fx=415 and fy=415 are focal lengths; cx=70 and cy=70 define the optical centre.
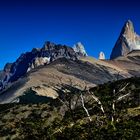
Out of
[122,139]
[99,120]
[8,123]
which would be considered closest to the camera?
[122,139]

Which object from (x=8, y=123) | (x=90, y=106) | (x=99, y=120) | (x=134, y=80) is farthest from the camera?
(x=134, y=80)

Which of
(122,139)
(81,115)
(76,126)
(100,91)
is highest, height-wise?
(100,91)

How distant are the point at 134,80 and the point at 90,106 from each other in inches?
957

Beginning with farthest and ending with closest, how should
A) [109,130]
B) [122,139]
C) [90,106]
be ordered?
[90,106], [109,130], [122,139]

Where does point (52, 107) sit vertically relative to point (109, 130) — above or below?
above

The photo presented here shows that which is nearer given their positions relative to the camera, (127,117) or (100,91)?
(127,117)

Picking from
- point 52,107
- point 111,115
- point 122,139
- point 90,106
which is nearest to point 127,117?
point 111,115

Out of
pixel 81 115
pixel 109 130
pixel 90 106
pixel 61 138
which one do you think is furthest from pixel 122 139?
pixel 90 106

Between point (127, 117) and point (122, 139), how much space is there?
9590 mm

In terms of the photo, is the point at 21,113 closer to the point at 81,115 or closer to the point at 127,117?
the point at 81,115

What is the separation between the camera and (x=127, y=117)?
38.0 metres

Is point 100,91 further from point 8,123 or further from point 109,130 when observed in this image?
point 109,130

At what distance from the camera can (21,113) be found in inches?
3095

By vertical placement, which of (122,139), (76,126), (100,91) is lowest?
(122,139)
